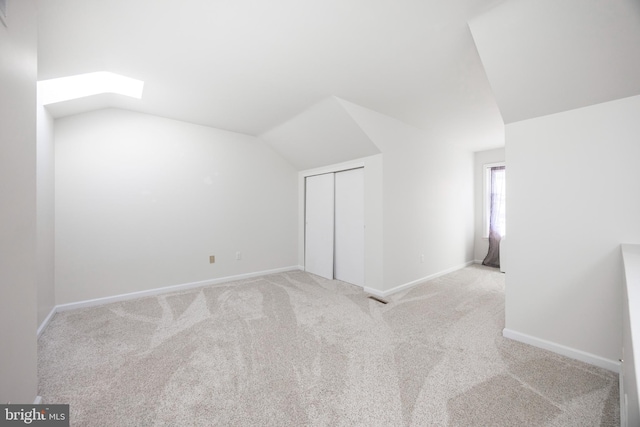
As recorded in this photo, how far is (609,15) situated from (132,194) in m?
4.46

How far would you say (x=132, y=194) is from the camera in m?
3.02

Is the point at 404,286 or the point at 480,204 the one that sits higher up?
the point at 480,204

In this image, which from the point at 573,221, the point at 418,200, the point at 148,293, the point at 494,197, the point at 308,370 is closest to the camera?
the point at 308,370

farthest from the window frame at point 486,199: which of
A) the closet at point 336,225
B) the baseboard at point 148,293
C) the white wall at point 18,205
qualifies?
the white wall at point 18,205

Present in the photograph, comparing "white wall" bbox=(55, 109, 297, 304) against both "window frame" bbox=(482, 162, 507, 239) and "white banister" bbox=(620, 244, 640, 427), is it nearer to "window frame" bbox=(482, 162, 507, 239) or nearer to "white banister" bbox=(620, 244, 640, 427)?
"white banister" bbox=(620, 244, 640, 427)

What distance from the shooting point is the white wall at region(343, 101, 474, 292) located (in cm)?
319

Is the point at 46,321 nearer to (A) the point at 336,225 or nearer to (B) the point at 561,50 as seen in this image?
(A) the point at 336,225

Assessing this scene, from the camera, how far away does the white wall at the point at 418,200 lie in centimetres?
319

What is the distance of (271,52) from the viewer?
Result: 6.12ft

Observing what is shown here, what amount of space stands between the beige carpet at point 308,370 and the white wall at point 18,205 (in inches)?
18.2

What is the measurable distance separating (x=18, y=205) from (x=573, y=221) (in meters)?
3.46

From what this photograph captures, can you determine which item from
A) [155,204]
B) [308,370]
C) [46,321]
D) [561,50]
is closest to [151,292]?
[46,321]

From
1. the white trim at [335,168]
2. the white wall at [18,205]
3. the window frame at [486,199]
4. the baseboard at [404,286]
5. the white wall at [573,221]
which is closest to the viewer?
the white wall at [18,205]

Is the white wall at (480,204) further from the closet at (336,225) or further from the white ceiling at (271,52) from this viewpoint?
the closet at (336,225)
